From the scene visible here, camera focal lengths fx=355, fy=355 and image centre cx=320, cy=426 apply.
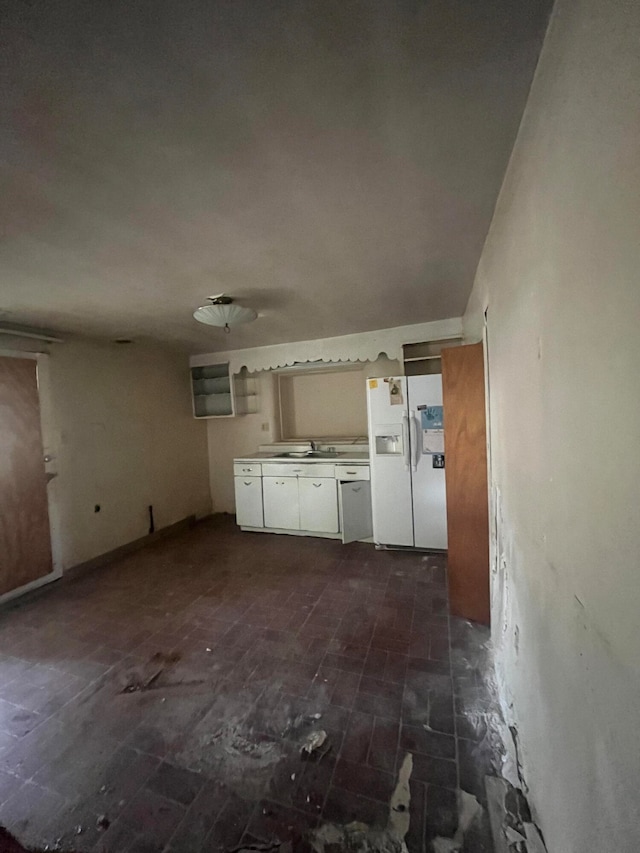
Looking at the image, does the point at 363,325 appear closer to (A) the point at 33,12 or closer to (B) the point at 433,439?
(B) the point at 433,439

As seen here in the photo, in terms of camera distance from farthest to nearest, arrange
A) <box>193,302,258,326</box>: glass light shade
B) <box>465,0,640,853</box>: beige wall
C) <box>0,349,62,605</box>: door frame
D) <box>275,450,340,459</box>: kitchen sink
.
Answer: <box>275,450,340,459</box>: kitchen sink
<box>0,349,62,605</box>: door frame
<box>193,302,258,326</box>: glass light shade
<box>465,0,640,853</box>: beige wall

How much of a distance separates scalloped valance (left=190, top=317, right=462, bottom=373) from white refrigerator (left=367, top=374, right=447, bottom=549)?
0.65m

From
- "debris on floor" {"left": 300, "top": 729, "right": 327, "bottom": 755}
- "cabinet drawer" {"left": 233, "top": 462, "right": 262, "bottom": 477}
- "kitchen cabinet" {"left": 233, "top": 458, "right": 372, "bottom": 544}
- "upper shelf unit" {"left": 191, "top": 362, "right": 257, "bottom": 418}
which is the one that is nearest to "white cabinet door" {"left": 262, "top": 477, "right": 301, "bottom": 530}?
"kitchen cabinet" {"left": 233, "top": 458, "right": 372, "bottom": 544}

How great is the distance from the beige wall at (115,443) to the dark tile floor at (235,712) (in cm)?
79

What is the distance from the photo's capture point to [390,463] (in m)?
3.46

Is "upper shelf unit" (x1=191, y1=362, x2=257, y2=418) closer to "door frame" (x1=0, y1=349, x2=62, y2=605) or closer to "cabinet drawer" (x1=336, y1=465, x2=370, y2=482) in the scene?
"cabinet drawer" (x1=336, y1=465, x2=370, y2=482)

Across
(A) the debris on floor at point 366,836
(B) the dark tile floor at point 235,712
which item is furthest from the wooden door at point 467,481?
(A) the debris on floor at point 366,836

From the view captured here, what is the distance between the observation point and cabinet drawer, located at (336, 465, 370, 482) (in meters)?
3.80

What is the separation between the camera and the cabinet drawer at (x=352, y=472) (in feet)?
12.5

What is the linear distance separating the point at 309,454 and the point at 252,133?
3.60m

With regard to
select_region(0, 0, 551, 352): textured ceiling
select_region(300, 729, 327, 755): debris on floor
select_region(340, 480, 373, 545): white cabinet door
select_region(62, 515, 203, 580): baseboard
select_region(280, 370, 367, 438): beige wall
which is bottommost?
select_region(300, 729, 327, 755): debris on floor

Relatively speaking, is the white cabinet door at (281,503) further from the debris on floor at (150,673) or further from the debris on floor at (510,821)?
the debris on floor at (510,821)

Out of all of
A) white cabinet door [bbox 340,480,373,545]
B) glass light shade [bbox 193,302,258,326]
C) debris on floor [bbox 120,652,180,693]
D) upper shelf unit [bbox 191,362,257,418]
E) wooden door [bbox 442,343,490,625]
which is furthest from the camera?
upper shelf unit [bbox 191,362,257,418]

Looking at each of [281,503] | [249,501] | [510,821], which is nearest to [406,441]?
[281,503]
